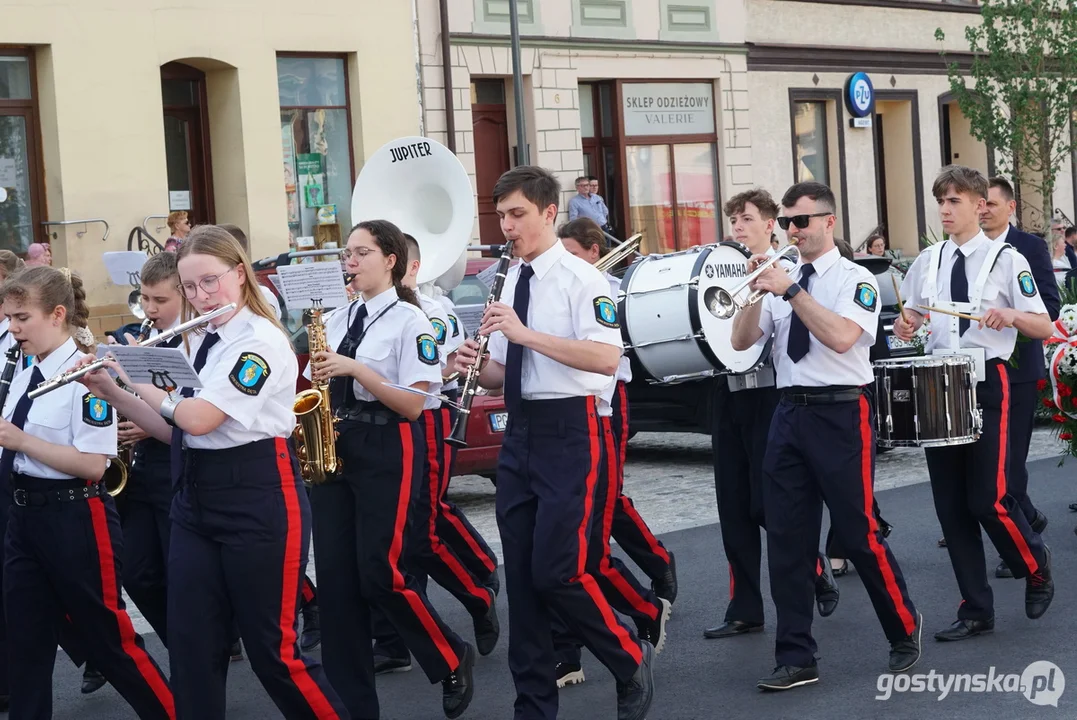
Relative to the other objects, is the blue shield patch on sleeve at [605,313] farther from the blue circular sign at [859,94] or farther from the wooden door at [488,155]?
the blue circular sign at [859,94]

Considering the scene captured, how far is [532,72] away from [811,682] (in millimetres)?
15955

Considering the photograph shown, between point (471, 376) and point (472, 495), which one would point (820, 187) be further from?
point (472, 495)

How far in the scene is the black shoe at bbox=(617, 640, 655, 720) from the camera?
5895mm

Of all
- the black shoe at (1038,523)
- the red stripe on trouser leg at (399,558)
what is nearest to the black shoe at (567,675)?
the red stripe on trouser leg at (399,558)

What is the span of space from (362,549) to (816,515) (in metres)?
1.84

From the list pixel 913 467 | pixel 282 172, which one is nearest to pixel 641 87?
pixel 282 172

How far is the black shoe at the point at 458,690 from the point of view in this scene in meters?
6.29

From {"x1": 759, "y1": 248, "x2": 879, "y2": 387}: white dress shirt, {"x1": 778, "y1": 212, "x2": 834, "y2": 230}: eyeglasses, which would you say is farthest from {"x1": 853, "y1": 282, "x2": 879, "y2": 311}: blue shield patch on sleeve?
{"x1": 778, "y1": 212, "x2": 834, "y2": 230}: eyeglasses

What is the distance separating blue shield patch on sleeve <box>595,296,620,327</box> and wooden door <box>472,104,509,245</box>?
50.8 ft

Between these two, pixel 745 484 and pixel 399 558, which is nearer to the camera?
pixel 399 558

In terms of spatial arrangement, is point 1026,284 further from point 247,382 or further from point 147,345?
point 147,345

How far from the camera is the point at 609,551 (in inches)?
250

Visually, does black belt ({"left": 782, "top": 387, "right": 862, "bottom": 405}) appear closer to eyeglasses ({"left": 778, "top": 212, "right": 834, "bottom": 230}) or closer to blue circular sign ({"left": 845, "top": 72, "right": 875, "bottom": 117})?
eyeglasses ({"left": 778, "top": 212, "right": 834, "bottom": 230})

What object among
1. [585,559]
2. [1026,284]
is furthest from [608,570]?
[1026,284]
